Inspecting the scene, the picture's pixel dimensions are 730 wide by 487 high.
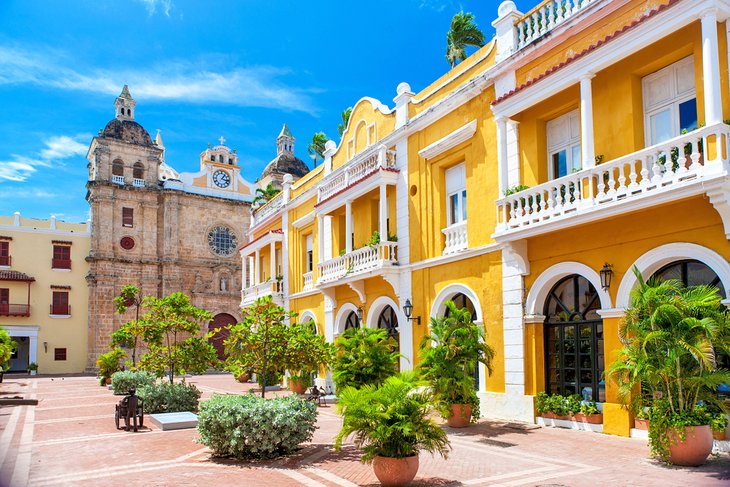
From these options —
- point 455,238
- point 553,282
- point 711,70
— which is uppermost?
point 711,70

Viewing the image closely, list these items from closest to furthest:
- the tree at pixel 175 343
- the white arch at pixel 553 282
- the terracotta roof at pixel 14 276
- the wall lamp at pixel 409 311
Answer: the white arch at pixel 553 282, the tree at pixel 175 343, the wall lamp at pixel 409 311, the terracotta roof at pixel 14 276

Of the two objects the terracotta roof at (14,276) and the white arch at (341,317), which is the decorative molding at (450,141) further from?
the terracotta roof at (14,276)

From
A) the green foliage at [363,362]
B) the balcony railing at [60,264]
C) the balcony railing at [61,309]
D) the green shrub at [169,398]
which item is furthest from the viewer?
the balcony railing at [60,264]

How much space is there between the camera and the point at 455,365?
13.2 m

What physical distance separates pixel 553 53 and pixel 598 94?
1.59 metres

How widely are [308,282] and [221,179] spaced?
27.3 meters

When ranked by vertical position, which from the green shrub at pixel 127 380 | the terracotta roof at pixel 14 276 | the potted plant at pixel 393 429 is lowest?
the green shrub at pixel 127 380

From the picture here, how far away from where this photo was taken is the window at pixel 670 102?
444 inches

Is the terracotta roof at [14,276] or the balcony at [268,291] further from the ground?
the terracotta roof at [14,276]

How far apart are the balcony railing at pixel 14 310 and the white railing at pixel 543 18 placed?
38.8 metres

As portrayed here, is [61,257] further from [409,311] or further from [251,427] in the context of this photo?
[251,427]

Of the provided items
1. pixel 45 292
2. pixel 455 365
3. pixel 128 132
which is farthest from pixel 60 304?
pixel 455 365

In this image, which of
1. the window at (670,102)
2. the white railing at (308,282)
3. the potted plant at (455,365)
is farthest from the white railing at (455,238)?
the white railing at (308,282)

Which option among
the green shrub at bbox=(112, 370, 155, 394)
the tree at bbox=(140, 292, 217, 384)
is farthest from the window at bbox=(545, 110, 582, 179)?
the green shrub at bbox=(112, 370, 155, 394)
